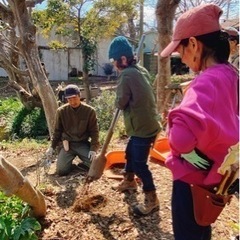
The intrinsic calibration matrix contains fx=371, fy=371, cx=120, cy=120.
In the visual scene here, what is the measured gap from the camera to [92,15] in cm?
1555

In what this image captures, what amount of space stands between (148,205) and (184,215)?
59.7 inches

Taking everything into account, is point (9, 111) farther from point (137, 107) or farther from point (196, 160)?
point (196, 160)

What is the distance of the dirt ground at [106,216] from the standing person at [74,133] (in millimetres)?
535

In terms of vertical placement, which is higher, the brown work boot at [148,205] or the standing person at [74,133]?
the standing person at [74,133]

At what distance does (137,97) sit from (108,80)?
19.4 metres

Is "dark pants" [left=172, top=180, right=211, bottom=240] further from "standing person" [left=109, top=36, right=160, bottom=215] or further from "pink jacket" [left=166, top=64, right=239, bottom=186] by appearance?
"standing person" [left=109, top=36, right=160, bottom=215]

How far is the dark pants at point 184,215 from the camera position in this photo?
175 cm

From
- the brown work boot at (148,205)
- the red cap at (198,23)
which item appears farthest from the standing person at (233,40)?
the brown work boot at (148,205)

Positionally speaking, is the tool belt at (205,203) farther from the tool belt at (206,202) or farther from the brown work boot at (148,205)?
the brown work boot at (148,205)

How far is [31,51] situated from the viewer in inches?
273

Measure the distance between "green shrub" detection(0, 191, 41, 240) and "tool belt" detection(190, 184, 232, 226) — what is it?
5.21 feet

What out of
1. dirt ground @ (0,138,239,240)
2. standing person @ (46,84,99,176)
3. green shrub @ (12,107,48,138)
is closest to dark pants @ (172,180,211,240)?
dirt ground @ (0,138,239,240)

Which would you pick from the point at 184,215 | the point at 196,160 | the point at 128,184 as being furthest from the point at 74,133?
the point at 196,160

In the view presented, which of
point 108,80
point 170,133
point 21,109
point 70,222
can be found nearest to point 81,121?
point 70,222
